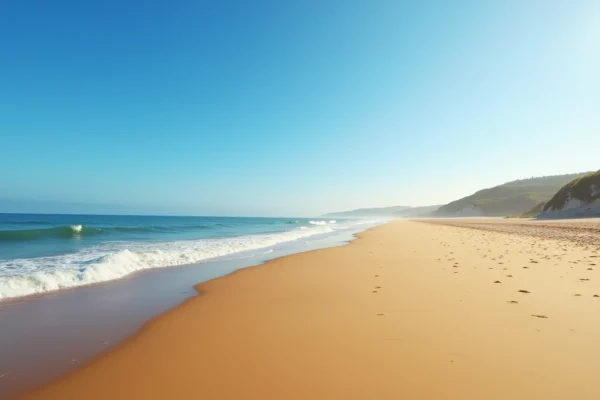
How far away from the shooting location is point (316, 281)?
25.2 ft

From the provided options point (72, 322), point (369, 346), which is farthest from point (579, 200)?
point (72, 322)

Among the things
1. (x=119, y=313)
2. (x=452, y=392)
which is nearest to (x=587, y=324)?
(x=452, y=392)

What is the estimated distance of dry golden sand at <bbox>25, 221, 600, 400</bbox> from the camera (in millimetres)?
2703

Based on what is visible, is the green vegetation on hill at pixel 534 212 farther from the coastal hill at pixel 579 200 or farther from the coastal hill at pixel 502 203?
the coastal hill at pixel 502 203

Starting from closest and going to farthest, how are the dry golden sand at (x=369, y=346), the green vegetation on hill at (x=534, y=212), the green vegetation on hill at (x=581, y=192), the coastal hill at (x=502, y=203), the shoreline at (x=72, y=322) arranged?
the dry golden sand at (x=369, y=346) → the shoreline at (x=72, y=322) → the green vegetation on hill at (x=581, y=192) → the green vegetation on hill at (x=534, y=212) → the coastal hill at (x=502, y=203)

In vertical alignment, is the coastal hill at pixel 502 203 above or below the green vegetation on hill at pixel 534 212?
above

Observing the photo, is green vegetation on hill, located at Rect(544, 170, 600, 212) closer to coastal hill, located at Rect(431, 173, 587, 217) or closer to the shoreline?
coastal hill, located at Rect(431, 173, 587, 217)

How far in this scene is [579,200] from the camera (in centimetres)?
4269

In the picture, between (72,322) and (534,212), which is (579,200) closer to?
(534,212)

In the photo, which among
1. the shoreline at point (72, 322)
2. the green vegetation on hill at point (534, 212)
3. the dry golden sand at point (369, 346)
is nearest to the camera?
the dry golden sand at point (369, 346)

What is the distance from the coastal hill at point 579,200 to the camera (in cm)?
4000

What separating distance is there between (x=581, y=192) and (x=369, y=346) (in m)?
56.7

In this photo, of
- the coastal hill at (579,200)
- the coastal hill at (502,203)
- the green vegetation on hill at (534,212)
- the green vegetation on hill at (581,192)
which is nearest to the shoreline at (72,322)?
the coastal hill at (579,200)

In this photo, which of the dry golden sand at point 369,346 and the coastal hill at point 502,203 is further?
the coastal hill at point 502,203
